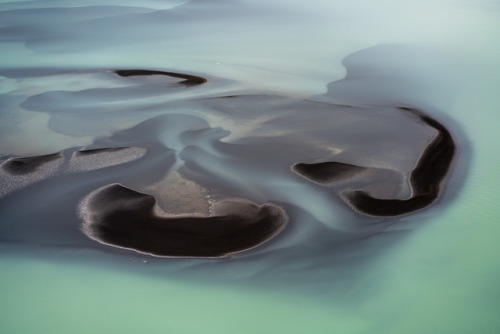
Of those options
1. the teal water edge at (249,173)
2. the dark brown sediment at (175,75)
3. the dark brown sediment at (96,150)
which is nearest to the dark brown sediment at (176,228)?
the teal water edge at (249,173)

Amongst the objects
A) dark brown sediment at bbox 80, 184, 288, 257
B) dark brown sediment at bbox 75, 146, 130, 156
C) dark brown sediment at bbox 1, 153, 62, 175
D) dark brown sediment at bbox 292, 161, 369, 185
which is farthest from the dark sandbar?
dark brown sediment at bbox 1, 153, 62, 175

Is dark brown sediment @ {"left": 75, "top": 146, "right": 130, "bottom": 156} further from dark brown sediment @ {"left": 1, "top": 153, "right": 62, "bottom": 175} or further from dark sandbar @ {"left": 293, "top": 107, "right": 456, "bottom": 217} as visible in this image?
dark sandbar @ {"left": 293, "top": 107, "right": 456, "bottom": 217}

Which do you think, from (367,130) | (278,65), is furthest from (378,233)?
(278,65)

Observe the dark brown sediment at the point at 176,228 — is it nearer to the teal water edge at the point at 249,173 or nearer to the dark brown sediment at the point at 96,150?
the teal water edge at the point at 249,173

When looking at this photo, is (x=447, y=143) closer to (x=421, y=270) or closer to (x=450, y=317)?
(x=421, y=270)

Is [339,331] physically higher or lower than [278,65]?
lower
